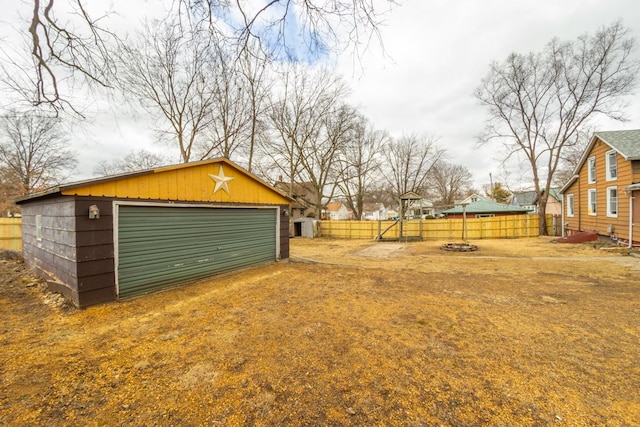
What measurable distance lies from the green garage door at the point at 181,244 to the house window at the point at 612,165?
16218mm

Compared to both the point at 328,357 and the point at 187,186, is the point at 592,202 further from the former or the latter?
the point at 187,186

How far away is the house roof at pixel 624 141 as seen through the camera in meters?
10.5

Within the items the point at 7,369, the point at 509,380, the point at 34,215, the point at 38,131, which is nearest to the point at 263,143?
the point at 34,215

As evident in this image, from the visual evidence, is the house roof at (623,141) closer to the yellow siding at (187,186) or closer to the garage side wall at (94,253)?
the yellow siding at (187,186)

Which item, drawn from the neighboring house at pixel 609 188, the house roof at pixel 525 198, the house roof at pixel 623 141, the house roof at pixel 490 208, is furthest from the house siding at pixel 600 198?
the house roof at pixel 525 198

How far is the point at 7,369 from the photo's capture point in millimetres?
2719

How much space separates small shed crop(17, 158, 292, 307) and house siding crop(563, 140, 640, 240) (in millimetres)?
15368

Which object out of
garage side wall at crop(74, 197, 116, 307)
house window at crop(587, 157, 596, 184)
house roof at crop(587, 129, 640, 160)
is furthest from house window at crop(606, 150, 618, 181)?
garage side wall at crop(74, 197, 116, 307)

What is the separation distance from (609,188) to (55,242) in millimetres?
20765

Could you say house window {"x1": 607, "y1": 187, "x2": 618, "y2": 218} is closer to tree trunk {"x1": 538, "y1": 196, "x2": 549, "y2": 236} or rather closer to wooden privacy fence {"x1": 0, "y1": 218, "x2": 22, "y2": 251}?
tree trunk {"x1": 538, "y1": 196, "x2": 549, "y2": 236}

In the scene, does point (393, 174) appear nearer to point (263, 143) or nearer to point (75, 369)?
point (263, 143)

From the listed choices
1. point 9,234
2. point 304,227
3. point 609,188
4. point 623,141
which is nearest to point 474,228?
point 609,188

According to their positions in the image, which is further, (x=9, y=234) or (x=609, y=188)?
(x=609, y=188)

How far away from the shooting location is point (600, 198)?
12656 millimetres
